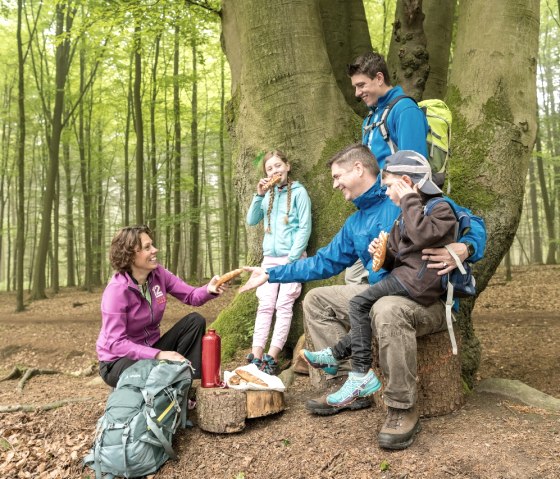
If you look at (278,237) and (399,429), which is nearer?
(399,429)

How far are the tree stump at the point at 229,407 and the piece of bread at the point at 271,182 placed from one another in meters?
1.90

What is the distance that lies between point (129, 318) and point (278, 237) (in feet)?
Result: 5.24

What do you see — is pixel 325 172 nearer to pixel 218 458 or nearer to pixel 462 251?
pixel 462 251

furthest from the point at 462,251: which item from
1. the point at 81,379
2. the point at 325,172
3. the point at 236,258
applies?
the point at 236,258

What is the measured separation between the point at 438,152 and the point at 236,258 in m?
15.8

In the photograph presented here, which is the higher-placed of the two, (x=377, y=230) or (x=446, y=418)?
(x=377, y=230)

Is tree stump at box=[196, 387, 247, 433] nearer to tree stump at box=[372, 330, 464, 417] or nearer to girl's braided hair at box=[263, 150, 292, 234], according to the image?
tree stump at box=[372, 330, 464, 417]

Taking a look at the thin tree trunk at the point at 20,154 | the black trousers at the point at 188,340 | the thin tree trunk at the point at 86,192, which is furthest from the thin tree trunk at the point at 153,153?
the black trousers at the point at 188,340

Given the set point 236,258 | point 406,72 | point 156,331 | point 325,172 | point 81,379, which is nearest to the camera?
point 156,331

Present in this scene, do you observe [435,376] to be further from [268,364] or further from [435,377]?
[268,364]

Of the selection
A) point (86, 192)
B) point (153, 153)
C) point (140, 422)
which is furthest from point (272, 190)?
point (86, 192)

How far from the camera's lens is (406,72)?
546 centimetres

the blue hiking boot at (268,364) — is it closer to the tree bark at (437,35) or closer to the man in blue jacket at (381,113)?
the man in blue jacket at (381,113)

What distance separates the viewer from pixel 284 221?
461cm
